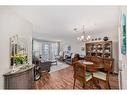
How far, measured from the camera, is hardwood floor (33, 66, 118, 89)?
2.00m

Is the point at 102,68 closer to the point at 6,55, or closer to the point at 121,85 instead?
the point at 121,85

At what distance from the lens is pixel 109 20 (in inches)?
82.2

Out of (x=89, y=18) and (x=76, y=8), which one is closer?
(x=76, y=8)

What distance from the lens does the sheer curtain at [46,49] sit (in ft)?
6.97

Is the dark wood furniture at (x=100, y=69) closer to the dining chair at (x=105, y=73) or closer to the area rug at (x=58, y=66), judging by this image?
the dining chair at (x=105, y=73)

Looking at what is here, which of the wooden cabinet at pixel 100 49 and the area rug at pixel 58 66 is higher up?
the wooden cabinet at pixel 100 49

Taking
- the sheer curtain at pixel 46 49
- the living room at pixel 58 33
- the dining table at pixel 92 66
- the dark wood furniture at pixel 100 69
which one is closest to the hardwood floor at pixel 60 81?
the living room at pixel 58 33

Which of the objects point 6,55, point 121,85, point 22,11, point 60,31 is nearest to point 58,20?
point 60,31

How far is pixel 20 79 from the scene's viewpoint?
6.82 ft

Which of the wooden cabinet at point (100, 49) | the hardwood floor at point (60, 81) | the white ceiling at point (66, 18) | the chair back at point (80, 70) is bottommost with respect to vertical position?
the hardwood floor at point (60, 81)

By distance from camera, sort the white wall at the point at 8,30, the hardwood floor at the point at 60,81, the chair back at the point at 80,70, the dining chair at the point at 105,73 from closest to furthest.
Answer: the white wall at the point at 8,30 → the hardwood floor at the point at 60,81 → the dining chair at the point at 105,73 → the chair back at the point at 80,70

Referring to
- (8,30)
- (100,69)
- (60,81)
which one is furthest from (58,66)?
(8,30)

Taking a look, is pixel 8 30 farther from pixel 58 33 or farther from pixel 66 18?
pixel 66 18
